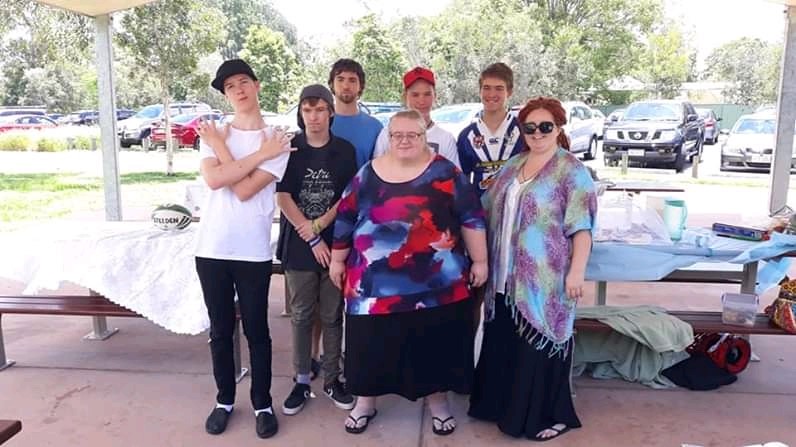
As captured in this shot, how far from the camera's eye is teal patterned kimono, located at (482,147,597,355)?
2.60 metres

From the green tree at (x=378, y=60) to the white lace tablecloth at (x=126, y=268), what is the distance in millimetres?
17048

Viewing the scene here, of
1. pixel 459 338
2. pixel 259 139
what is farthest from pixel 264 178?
pixel 459 338

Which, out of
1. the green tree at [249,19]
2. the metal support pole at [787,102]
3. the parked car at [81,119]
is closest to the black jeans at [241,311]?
the metal support pole at [787,102]

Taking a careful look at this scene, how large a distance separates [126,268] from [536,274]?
2.19 meters

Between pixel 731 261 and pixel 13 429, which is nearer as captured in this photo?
pixel 13 429

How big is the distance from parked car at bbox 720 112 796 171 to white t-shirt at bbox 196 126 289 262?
13141mm

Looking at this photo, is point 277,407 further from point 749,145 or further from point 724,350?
point 749,145

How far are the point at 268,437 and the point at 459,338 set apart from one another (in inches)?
36.7

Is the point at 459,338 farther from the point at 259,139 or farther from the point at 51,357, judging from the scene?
the point at 51,357

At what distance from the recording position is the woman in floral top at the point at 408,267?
257cm

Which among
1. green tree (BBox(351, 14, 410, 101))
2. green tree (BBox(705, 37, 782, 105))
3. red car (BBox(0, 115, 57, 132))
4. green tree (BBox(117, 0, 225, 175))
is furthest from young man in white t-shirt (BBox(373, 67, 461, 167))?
green tree (BBox(705, 37, 782, 105))

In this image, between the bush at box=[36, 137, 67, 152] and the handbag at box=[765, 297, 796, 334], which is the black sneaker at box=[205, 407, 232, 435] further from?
the bush at box=[36, 137, 67, 152]

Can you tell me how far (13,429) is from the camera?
1.83 meters

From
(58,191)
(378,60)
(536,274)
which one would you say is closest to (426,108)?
(536,274)
